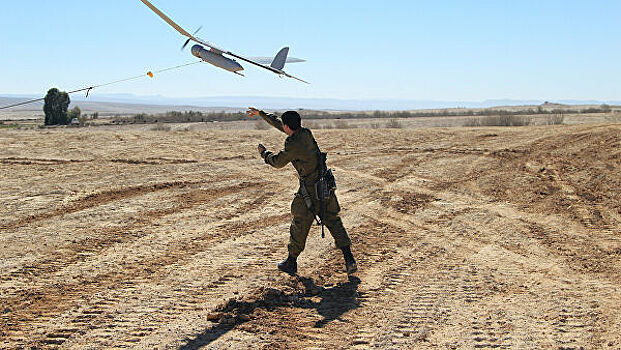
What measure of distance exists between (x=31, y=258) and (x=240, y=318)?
3.34m

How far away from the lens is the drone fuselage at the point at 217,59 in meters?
8.05

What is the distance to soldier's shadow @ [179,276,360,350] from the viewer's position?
5059 millimetres

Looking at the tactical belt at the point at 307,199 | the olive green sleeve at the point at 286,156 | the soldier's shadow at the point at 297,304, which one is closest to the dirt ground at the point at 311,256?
the soldier's shadow at the point at 297,304

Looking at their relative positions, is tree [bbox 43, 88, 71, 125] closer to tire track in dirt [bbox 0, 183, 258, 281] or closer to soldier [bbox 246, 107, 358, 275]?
tire track in dirt [bbox 0, 183, 258, 281]

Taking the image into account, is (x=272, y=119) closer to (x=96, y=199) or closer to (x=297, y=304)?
(x=297, y=304)

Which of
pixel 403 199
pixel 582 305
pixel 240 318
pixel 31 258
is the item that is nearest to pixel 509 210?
pixel 403 199

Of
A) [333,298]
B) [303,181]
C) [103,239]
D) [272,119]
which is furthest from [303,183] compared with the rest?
[103,239]

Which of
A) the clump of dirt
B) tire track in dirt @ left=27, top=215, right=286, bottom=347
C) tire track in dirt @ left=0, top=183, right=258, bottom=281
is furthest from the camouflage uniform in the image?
the clump of dirt

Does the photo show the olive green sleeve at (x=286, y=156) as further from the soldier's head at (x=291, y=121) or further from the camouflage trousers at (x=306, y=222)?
the camouflage trousers at (x=306, y=222)

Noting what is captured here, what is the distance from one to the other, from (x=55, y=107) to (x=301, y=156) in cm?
3019

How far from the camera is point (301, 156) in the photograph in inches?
253

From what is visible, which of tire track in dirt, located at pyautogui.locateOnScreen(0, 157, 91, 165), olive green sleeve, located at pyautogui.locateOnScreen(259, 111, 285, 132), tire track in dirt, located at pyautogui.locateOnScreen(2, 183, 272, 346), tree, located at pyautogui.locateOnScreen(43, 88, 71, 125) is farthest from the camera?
tree, located at pyautogui.locateOnScreen(43, 88, 71, 125)

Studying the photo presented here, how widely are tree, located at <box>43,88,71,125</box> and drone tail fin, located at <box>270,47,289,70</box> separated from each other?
2767cm

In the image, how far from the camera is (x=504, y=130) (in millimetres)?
20031
